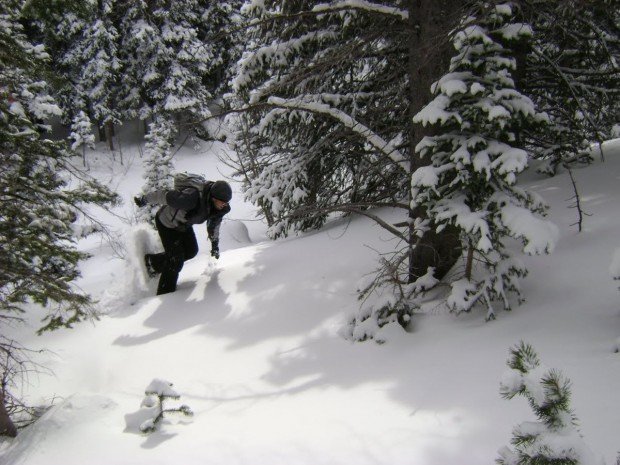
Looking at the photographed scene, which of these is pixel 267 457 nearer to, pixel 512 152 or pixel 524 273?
pixel 524 273

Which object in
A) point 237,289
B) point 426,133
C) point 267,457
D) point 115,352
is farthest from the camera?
point 237,289

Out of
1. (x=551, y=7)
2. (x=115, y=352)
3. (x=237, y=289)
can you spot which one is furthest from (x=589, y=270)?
(x=115, y=352)

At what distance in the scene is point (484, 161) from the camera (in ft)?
11.5

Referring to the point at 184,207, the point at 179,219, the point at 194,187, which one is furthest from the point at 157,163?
→ the point at 184,207

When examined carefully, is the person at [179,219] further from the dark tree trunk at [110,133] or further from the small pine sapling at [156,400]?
the dark tree trunk at [110,133]

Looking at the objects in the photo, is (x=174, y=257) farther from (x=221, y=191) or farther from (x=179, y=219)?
(x=221, y=191)

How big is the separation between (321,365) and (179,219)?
125 inches

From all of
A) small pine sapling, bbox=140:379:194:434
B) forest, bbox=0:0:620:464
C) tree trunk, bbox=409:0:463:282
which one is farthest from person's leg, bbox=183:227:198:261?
tree trunk, bbox=409:0:463:282

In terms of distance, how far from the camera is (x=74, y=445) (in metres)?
3.40

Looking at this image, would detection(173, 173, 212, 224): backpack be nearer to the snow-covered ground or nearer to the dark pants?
the dark pants

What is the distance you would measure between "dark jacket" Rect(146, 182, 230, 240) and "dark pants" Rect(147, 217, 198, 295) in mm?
130

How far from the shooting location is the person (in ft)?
19.5

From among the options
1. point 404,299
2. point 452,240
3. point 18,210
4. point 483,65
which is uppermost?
point 483,65

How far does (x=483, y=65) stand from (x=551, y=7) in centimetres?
113
